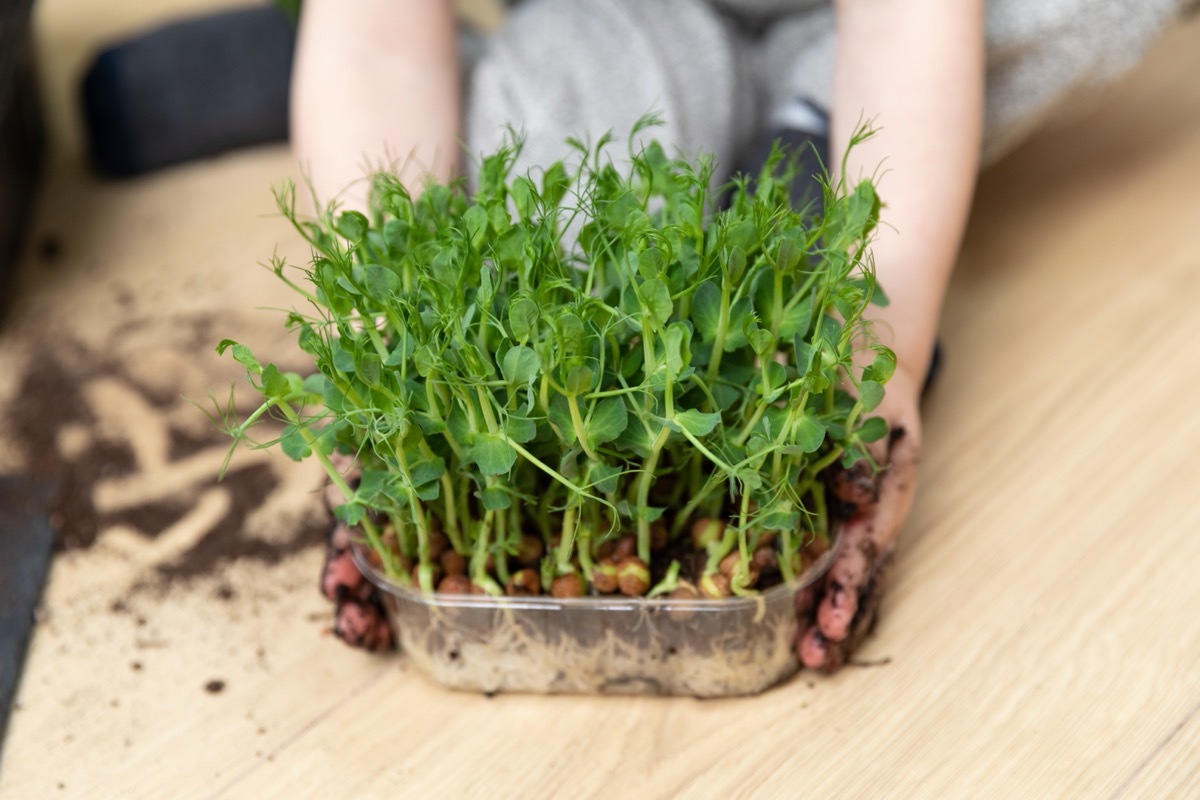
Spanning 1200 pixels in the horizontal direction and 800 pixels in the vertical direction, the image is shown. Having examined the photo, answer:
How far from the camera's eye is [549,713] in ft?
2.37

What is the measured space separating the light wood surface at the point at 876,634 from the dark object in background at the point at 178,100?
0.23 meters

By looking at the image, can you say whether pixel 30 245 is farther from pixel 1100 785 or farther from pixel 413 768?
pixel 1100 785

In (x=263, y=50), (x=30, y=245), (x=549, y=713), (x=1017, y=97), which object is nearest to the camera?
(x=549, y=713)

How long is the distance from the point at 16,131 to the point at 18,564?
0.50 metres

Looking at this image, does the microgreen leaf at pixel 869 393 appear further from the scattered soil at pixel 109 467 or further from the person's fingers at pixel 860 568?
the scattered soil at pixel 109 467

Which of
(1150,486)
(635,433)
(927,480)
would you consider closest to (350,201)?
(635,433)

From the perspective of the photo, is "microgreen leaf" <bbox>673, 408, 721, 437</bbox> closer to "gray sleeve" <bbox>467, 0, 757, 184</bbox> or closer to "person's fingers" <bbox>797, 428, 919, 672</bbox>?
"person's fingers" <bbox>797, 428, 919, 672</bbox>

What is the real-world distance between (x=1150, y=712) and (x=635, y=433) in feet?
1.09

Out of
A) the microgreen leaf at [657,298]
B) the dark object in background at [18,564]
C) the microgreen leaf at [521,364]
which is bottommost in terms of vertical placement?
the dark object in background at [18,564]

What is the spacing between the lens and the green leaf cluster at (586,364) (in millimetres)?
587

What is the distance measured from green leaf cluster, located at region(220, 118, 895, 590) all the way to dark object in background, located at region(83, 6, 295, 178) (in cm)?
66

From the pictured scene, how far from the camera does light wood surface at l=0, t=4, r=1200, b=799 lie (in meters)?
0.69


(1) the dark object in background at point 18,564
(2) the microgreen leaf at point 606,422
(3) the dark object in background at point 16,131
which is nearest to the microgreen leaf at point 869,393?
(2) the microgreen leaf at point 606,422

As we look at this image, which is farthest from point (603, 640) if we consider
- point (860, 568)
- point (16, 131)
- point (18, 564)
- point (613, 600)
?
point (16, 131)
